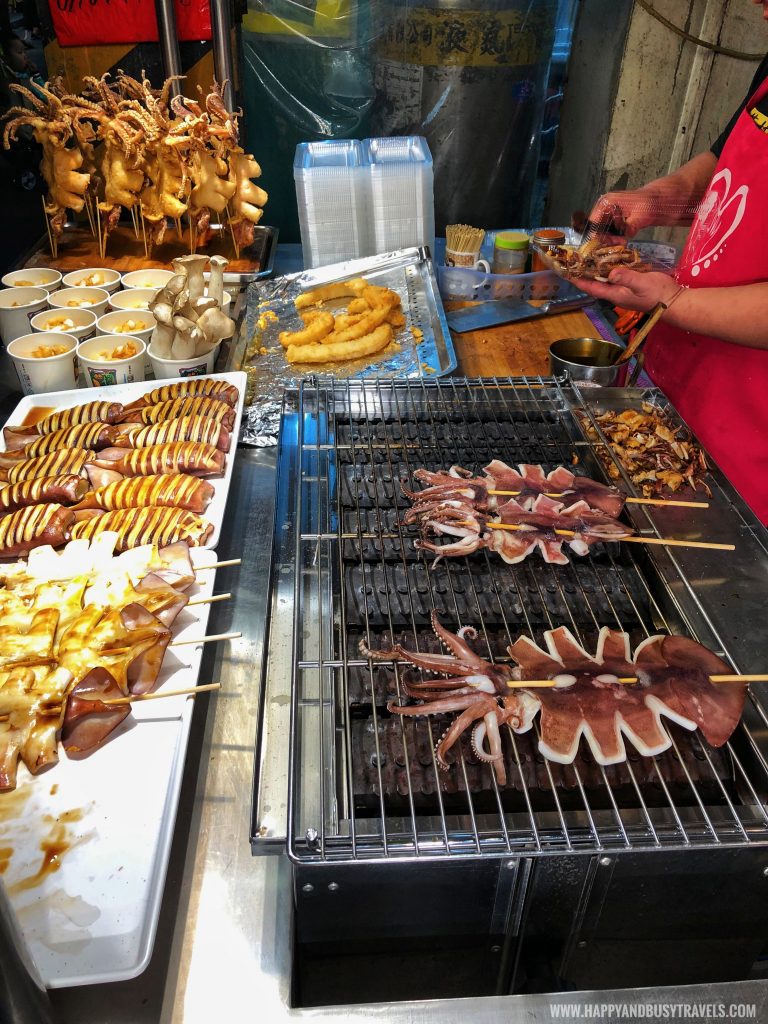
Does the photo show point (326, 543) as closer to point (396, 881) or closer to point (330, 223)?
point (396, 881)

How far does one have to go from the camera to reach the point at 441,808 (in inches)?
61.1

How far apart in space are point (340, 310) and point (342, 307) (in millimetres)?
51

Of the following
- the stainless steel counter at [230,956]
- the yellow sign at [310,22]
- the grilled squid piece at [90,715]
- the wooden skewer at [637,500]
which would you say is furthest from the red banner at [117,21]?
the stainless steel counter at [230,956]

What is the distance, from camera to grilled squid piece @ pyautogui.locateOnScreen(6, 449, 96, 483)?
268 cm

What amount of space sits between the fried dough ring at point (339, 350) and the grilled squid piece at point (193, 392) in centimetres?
73

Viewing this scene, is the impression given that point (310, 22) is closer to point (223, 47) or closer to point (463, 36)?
point (463, 36)

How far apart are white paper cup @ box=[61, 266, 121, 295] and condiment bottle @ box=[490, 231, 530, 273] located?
2.46 m

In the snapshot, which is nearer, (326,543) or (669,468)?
(326,543)

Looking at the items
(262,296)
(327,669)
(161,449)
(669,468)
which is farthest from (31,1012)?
(262,296)

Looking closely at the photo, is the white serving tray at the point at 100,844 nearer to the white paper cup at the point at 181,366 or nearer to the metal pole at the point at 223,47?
the white paper cup at the point at 181,366

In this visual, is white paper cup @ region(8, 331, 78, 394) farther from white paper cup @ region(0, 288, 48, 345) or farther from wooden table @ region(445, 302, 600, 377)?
wooden table @ region(445, 302, 600, 377)

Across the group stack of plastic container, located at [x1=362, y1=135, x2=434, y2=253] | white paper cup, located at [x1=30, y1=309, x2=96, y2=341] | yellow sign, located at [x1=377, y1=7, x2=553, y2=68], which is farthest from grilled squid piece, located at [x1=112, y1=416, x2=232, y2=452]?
yellow sign, located at [x1=377, y1=7, x2=553, y2=68]

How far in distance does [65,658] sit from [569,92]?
291 inches

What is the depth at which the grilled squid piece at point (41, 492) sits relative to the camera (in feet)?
8.38
